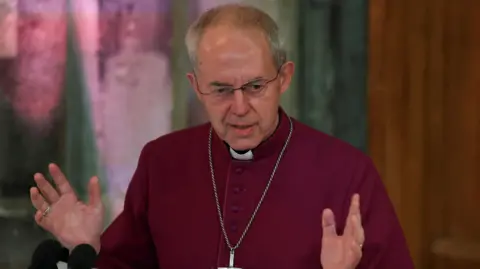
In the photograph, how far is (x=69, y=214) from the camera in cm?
136

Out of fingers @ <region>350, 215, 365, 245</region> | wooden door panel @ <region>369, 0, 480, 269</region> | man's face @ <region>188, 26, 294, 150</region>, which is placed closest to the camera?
fingers @ <region>350, 215, 365, 245</region>

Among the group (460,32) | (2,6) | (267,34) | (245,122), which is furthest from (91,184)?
(460,32)

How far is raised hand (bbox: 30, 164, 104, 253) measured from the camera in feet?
4.43

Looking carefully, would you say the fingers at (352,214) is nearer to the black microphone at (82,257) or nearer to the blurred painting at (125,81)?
the black microphone at (82,257)

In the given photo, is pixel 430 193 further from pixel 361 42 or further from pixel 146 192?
pixel 146 192

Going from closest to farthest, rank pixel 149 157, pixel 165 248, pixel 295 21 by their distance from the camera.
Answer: pixel 165 248, pixel 149 157, pixel 295 21

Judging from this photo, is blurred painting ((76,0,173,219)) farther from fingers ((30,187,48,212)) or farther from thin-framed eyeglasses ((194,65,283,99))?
thin-framed eyeglasses ((194,65,283,99))

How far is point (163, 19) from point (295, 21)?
13.7 inches

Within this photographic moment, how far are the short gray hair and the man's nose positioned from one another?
0.32ft

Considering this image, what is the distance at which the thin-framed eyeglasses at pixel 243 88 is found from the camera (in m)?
1.25

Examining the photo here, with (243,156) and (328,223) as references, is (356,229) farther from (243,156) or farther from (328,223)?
(243,156)

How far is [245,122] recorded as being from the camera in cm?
128

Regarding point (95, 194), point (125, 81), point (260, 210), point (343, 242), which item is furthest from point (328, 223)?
point (125, 81)

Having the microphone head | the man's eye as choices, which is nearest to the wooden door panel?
the man's eye
